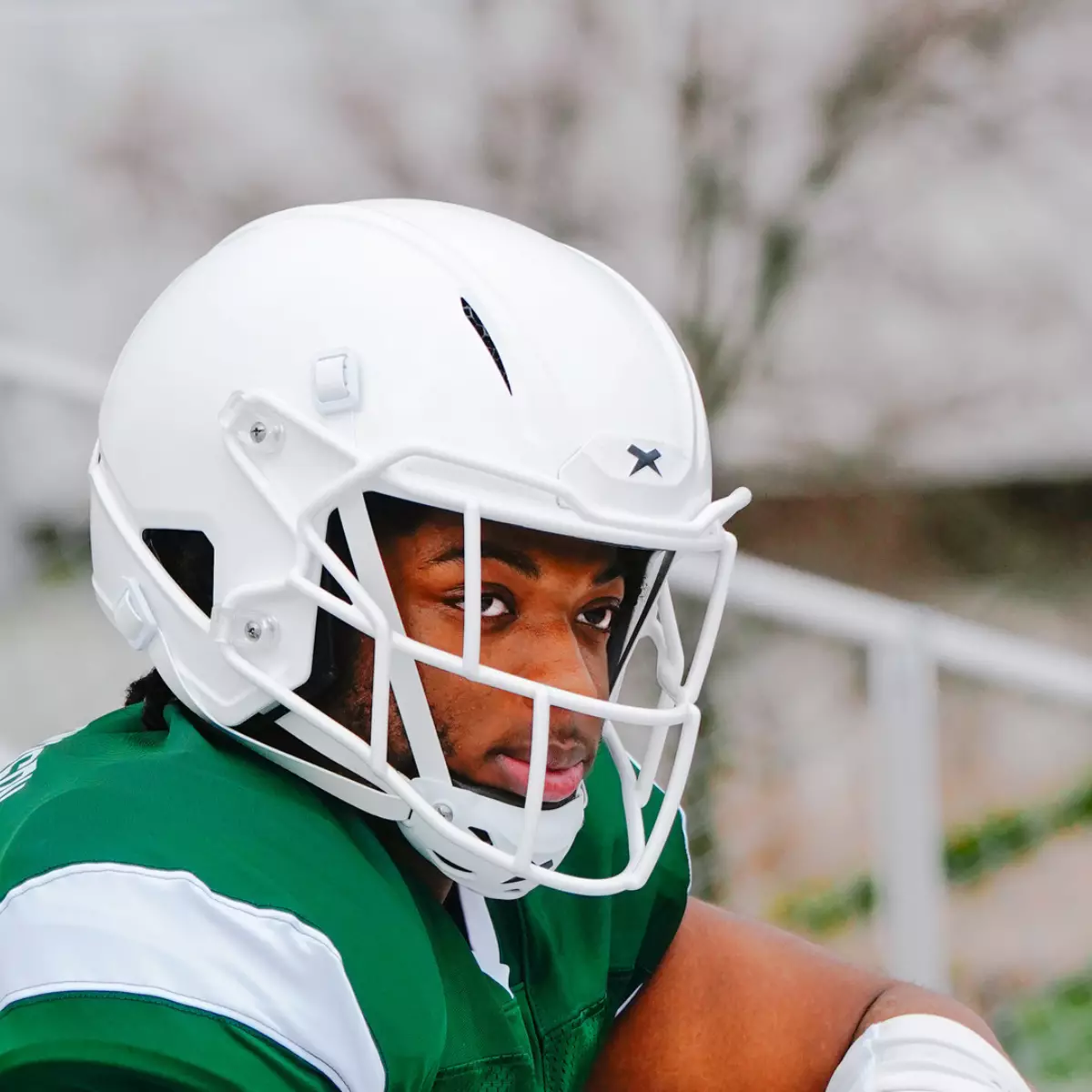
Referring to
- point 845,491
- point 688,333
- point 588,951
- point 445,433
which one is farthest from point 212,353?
point 845,491

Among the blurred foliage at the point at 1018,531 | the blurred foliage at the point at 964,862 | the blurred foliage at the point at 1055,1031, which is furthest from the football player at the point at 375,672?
the blurred foliage at the point at 1018,531

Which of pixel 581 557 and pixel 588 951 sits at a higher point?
pixel 581 557

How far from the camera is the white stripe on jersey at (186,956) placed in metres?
0.67

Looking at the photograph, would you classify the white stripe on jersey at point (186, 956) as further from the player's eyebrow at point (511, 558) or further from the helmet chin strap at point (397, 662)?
the player's eyebrow at point (511, 558)

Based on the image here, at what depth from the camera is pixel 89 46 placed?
3.53 m

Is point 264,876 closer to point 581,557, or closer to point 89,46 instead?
point 581,557

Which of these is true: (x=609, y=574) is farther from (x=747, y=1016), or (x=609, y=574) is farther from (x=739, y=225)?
(x=739, y=225)

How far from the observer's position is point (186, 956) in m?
0.68

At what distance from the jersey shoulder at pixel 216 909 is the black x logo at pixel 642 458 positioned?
0.90 feet

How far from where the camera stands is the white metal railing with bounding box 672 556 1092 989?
5.84ft

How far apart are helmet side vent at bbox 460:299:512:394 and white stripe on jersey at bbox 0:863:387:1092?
334 mm

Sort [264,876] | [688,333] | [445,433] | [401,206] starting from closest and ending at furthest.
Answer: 1. [264,876]
2. [445,433]
3. [401,206]
4. [688,333]

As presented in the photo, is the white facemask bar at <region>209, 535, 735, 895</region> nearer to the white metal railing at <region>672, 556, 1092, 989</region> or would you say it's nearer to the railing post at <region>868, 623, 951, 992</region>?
the white metal railing at <region>672, 556, 1092, 989</region>

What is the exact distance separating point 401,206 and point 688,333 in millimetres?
2249
